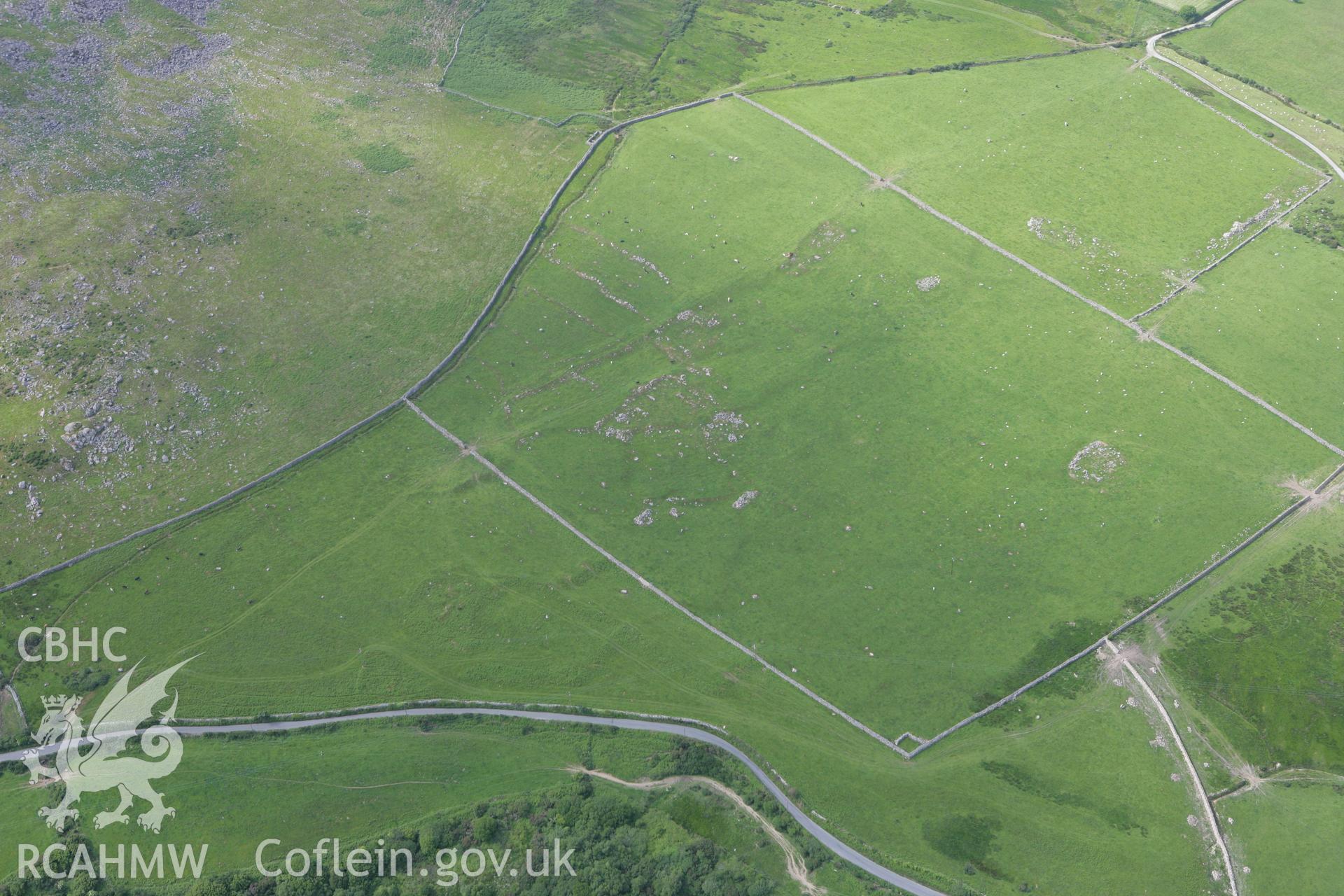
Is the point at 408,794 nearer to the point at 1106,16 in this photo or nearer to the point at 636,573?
the point at 636,573

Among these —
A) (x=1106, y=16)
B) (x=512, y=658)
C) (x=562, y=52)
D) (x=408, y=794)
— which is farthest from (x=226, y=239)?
(x=1106, y=16)

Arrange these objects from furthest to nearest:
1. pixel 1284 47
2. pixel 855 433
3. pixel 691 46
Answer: pixel 691 46 → pixel 1284 47 → pixel 855 433

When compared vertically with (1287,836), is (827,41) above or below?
above

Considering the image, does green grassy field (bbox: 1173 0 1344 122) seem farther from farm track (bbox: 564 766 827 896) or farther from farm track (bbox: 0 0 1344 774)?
farm track (bbox: 564 766 827 896)

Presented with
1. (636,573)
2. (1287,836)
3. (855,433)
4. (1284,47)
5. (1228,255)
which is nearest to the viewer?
(1287,836)

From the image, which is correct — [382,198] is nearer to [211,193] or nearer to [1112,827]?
[211,193]

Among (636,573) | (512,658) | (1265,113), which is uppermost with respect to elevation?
(1265,113)
